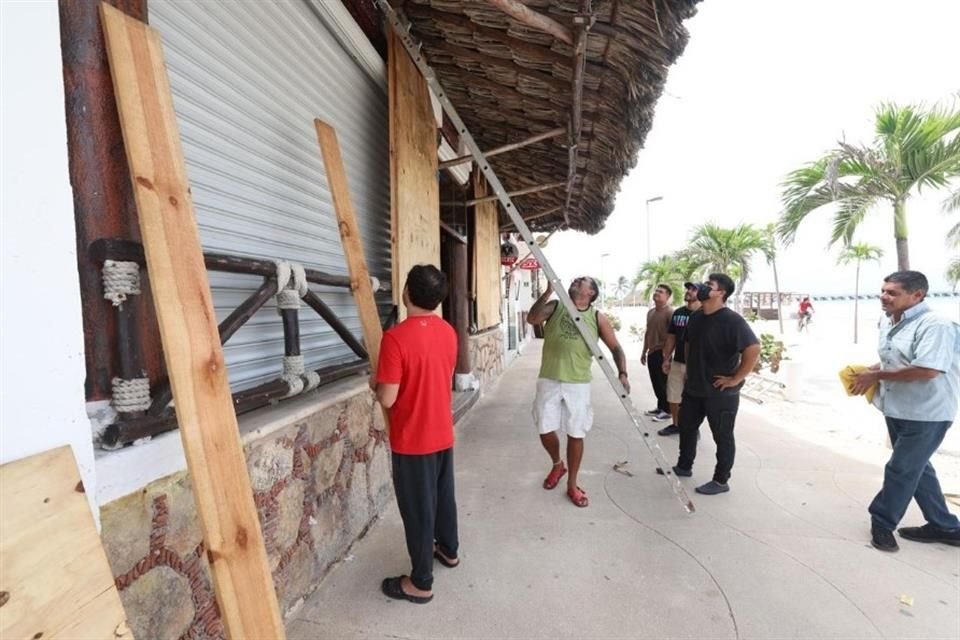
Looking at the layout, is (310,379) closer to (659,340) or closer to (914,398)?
(914,398)

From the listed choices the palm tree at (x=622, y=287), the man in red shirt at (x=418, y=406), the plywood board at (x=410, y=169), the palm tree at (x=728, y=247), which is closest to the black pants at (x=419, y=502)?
the man in red shirt at (x=418, y=406)

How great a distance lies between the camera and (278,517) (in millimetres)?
2086

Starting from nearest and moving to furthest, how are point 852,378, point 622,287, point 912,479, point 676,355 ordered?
point 912,479
point 852,378
point 676,355
point 622,287

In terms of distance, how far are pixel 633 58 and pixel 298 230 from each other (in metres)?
2.50

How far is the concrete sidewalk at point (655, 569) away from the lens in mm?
2205

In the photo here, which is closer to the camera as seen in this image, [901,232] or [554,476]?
[554,476]

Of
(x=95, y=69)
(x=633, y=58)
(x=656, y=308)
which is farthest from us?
(x=656, y=308)

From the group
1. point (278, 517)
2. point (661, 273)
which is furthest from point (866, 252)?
point (278, 517)

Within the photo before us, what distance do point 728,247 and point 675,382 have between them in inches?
625

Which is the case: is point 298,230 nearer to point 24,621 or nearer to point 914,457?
point 24,621

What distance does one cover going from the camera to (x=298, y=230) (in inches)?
103

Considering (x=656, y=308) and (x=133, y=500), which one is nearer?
(x=133, y=500)

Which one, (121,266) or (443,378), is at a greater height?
(121,266)

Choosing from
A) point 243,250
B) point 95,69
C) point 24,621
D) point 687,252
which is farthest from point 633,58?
point 687,252
